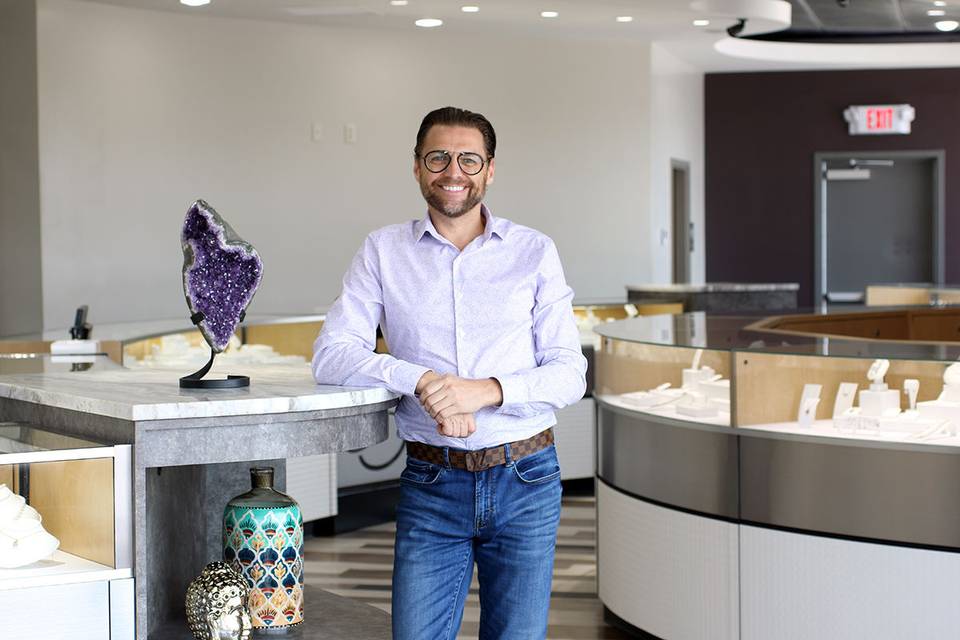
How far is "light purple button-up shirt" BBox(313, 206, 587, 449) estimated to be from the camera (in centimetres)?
214

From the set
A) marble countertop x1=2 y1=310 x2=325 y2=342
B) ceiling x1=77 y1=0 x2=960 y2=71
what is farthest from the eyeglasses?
ceiling x1=77 y1=0 x2=960 y2=71

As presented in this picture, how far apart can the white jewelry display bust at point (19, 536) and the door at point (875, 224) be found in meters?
10.7

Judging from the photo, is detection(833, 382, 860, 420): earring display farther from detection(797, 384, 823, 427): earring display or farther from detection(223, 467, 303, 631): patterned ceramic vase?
detection(223, 467, 303, 631): patterned ceramic vase

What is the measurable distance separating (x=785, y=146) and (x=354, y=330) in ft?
34.0

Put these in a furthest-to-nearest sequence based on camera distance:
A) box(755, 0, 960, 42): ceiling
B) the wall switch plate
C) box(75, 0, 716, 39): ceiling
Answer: box(755, 0, 960, 42): ceiling → the wall switch plate → box(75, 0, 716, 39): ceiling

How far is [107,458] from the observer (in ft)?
6.73

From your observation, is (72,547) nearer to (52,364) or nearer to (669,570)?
(52,364)

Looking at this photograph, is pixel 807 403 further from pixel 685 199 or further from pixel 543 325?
pixel 685 199

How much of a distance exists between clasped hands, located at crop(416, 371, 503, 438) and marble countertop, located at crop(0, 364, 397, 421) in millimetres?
153

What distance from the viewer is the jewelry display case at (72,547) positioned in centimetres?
208

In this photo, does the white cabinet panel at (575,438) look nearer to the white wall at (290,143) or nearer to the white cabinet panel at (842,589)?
the white wall at (290,143)

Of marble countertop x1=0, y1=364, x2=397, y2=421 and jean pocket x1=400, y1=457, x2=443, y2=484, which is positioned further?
jean pocket x1=400, y1=457, x2=443, y2=484

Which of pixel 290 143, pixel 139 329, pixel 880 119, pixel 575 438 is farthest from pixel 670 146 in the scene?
pixel 139 329

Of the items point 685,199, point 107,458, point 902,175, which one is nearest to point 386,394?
point 107,458
